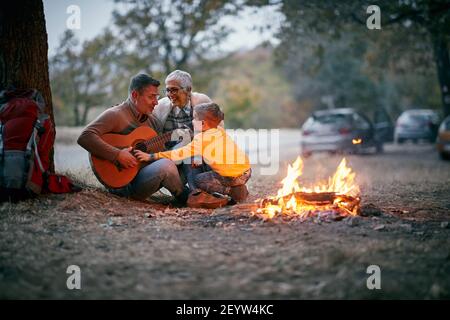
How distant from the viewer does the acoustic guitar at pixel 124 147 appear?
6094 millimetres

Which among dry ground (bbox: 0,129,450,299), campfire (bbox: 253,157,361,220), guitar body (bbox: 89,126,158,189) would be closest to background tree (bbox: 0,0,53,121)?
guitar body (bbox: 89,126,158,189)

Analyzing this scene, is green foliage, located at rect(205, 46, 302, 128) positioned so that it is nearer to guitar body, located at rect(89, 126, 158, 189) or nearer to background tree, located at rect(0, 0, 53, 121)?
background tree, located at rect(0, 0, 53, 121)

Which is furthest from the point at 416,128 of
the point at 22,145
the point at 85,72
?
the point at 22,145

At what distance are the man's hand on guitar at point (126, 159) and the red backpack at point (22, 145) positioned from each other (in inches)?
33.8

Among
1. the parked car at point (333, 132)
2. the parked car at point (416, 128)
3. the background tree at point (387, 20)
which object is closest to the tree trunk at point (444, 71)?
the background tree at point (387, 20)

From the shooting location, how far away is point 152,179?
6.21 meters

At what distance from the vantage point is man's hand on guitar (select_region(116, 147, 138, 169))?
19.7ft

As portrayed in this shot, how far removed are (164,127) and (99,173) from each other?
117cm

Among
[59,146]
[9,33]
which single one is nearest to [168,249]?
[9,33]

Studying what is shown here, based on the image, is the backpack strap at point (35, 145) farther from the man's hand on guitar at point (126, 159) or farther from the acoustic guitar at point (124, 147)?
the man's hand on guitar at point (126, 159)

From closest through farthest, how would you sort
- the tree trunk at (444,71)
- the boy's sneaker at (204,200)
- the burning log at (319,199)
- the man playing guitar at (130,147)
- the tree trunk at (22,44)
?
the burning log at (319,199)
the man playing guitar at (130,147)
the tree trunk at (22,44)
the boy's sneaker at (204,200)
the tree trunk at (444,71)

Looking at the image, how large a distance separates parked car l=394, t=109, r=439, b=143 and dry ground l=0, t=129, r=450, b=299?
18.4 metres

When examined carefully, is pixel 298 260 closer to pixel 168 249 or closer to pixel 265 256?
pixel 265 256
